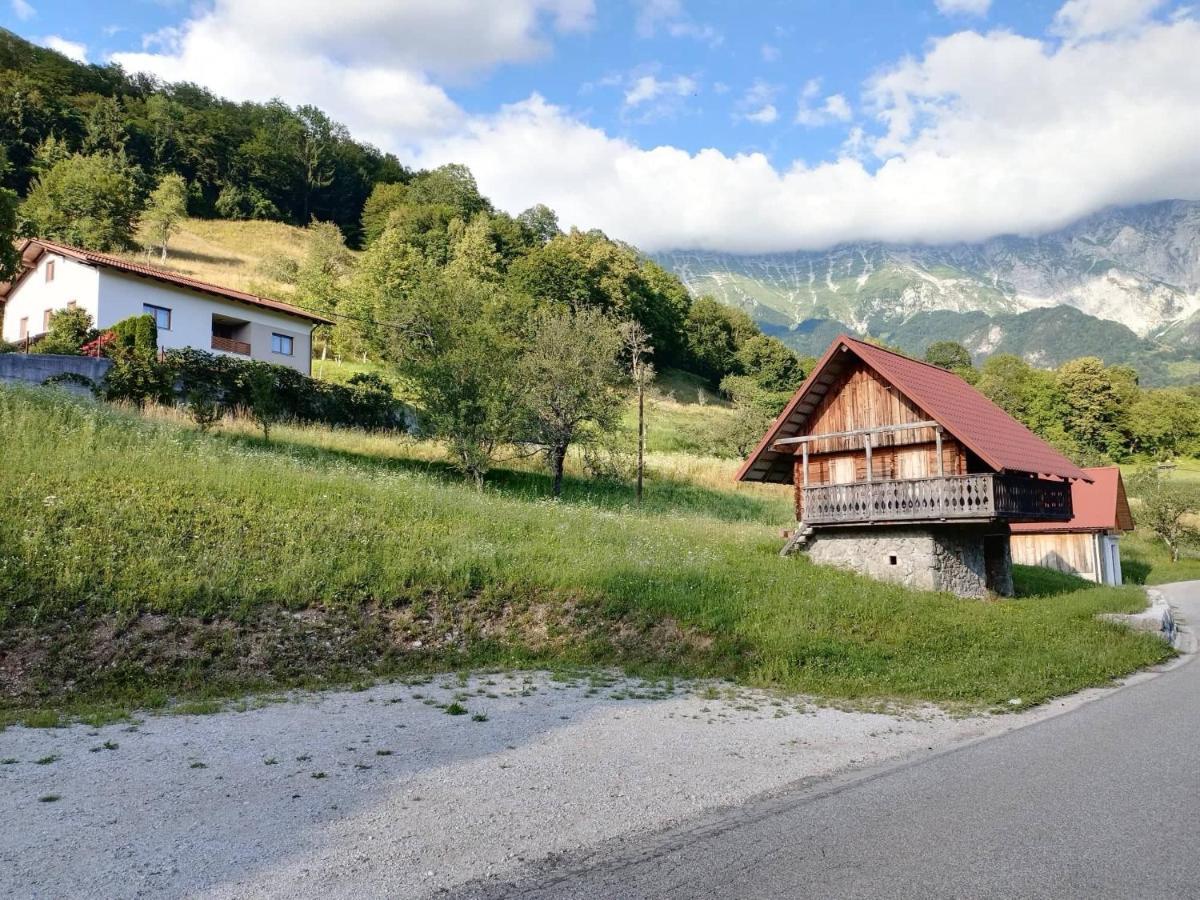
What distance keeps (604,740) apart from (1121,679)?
446 inches

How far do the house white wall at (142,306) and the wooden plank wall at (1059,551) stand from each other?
127 feet

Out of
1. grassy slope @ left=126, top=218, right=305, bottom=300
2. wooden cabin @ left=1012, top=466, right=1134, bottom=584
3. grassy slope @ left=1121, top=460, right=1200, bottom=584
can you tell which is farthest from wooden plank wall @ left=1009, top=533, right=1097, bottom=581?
grassy slope @ left=126, top=218, right=305, bottom=300

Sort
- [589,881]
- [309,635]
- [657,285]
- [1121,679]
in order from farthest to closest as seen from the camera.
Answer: [657,285]
[1121,679]
[309,635]
[589,881]

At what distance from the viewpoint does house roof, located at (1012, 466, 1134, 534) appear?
37.3 m

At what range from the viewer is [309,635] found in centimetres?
1202

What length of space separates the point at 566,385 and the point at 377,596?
16.7 metres

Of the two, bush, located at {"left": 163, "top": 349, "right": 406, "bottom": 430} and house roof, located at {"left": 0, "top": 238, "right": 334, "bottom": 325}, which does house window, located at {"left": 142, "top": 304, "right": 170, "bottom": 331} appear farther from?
bush, located at {"left": 163, "top": 349, "right": 406, "bottom": 430}

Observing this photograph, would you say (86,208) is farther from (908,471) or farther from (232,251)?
(908,471)

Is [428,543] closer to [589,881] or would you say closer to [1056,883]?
[589,881]

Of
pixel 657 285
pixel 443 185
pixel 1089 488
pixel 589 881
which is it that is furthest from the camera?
pixel 443 185

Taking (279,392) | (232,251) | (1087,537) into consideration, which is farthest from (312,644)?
(232,251)

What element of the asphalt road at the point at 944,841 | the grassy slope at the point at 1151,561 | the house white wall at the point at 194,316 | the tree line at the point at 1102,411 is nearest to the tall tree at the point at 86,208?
the house white wall at the point at 194,316

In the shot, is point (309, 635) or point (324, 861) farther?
point (309, 635)

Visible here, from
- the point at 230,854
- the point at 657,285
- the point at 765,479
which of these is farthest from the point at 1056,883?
the point at 657,285
